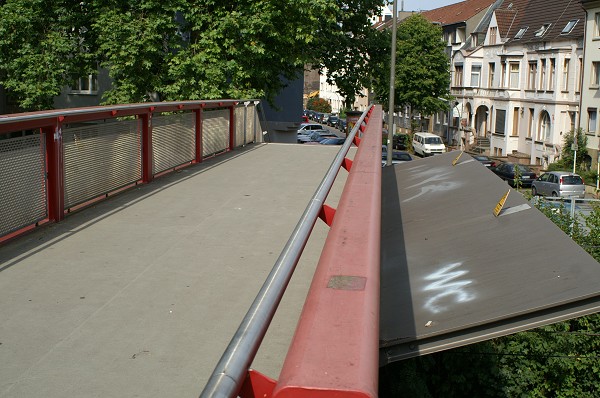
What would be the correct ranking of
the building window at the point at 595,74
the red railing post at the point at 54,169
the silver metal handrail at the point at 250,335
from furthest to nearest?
1. the building window at the point at 595,74
2. the red railing post at the point at 54,169
3. the silver metal handrail at the point at 250,335

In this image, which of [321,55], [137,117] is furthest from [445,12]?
[137,117]

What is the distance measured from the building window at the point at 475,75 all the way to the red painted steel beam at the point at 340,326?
66.7 m

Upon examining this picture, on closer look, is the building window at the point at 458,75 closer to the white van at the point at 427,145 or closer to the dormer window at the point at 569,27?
the white van at the point at 427,145

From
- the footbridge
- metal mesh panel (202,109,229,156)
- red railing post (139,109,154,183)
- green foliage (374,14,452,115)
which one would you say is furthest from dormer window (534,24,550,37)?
red railing post (139,109,154,183)

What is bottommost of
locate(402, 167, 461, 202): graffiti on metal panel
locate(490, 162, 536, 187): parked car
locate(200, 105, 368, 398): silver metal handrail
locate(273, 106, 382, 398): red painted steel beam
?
locate(490, 162, 536, 187): parked car

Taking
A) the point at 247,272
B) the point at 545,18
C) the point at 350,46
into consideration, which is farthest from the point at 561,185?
the point at 247,272

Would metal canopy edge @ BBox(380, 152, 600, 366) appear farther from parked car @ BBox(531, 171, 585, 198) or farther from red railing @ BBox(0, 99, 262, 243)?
parked car @ BBox(531, 171, 585, 198)

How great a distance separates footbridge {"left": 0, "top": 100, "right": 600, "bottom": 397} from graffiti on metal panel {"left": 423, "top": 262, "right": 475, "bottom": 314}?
0.05 ft

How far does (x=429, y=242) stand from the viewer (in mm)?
5488

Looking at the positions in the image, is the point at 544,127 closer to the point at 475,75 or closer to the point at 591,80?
the point at 591,80

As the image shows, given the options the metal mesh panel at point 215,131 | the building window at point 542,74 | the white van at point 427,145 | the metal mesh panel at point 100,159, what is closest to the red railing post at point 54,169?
the metal mesh panel at point 100,159

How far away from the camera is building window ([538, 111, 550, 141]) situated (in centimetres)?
5475

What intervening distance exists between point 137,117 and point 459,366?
5.32 meters

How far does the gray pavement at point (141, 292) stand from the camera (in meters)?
4.07
